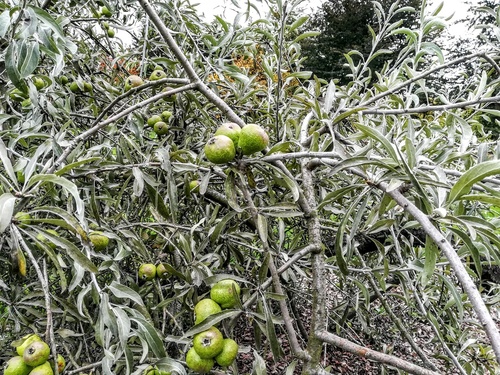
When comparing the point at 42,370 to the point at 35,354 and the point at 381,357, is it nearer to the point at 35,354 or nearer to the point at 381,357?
the point at 35,354

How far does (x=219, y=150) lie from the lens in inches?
43.9

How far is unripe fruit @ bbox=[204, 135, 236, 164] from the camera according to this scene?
1115mm

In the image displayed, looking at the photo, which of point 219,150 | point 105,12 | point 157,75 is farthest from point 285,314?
point 105,12

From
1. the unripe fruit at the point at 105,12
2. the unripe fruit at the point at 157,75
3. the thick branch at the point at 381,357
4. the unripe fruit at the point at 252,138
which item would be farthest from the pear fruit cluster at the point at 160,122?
the thick branch at the point at 381,357

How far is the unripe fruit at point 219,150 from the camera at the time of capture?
112 centimetres

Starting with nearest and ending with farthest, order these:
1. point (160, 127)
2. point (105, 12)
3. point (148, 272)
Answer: point (148, 272) < point (160, 127) < point (105, 12)

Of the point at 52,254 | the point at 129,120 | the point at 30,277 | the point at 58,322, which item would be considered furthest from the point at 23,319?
the point at 129,120

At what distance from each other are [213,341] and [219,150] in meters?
0.59

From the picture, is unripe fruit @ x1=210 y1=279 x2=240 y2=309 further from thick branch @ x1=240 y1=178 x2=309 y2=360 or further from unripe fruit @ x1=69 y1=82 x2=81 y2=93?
unripe fruit @ x1=69 y1=82 x2=81 y2=93

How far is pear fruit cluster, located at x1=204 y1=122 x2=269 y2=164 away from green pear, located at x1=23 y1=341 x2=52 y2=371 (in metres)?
0.72

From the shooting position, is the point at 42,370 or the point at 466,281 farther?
the point at 42,370

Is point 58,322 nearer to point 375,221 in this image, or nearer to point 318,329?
point 318,329

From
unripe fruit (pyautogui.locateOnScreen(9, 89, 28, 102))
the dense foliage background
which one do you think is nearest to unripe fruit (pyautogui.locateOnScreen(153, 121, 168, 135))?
the dense foliage background

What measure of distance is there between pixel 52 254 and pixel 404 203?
0.92 m
